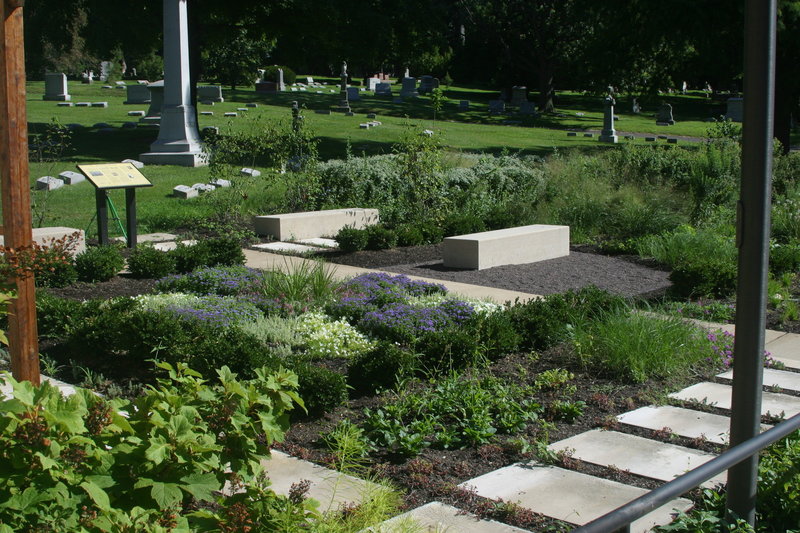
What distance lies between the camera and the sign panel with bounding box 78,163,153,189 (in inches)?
422

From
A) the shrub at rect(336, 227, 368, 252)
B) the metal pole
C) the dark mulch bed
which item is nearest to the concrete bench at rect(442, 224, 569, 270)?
the dark mulch bed

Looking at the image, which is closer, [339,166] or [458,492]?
[458,492]

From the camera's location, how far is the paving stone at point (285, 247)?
11.5 metres

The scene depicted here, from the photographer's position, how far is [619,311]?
7172 mm

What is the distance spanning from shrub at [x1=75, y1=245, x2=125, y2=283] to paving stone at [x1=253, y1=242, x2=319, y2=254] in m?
2.54

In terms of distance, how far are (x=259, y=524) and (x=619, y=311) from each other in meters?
4.90

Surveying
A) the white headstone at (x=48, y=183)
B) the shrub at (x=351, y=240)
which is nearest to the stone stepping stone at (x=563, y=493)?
the shrub at (x=351, y=240)

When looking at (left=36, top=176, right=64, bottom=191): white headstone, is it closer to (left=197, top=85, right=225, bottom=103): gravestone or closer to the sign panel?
the sign panel

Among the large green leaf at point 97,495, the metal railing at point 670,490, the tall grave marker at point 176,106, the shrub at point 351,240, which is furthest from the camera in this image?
the tall grave marker at point 176,106

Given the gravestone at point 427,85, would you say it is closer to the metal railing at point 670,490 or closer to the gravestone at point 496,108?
the gravestone at point 496,108

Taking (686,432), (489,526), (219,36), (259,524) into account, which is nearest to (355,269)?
(686,432)

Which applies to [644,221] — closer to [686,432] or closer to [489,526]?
[686,432]

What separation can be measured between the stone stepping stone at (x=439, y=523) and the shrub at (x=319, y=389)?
54.8 inches

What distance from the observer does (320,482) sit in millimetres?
4254
